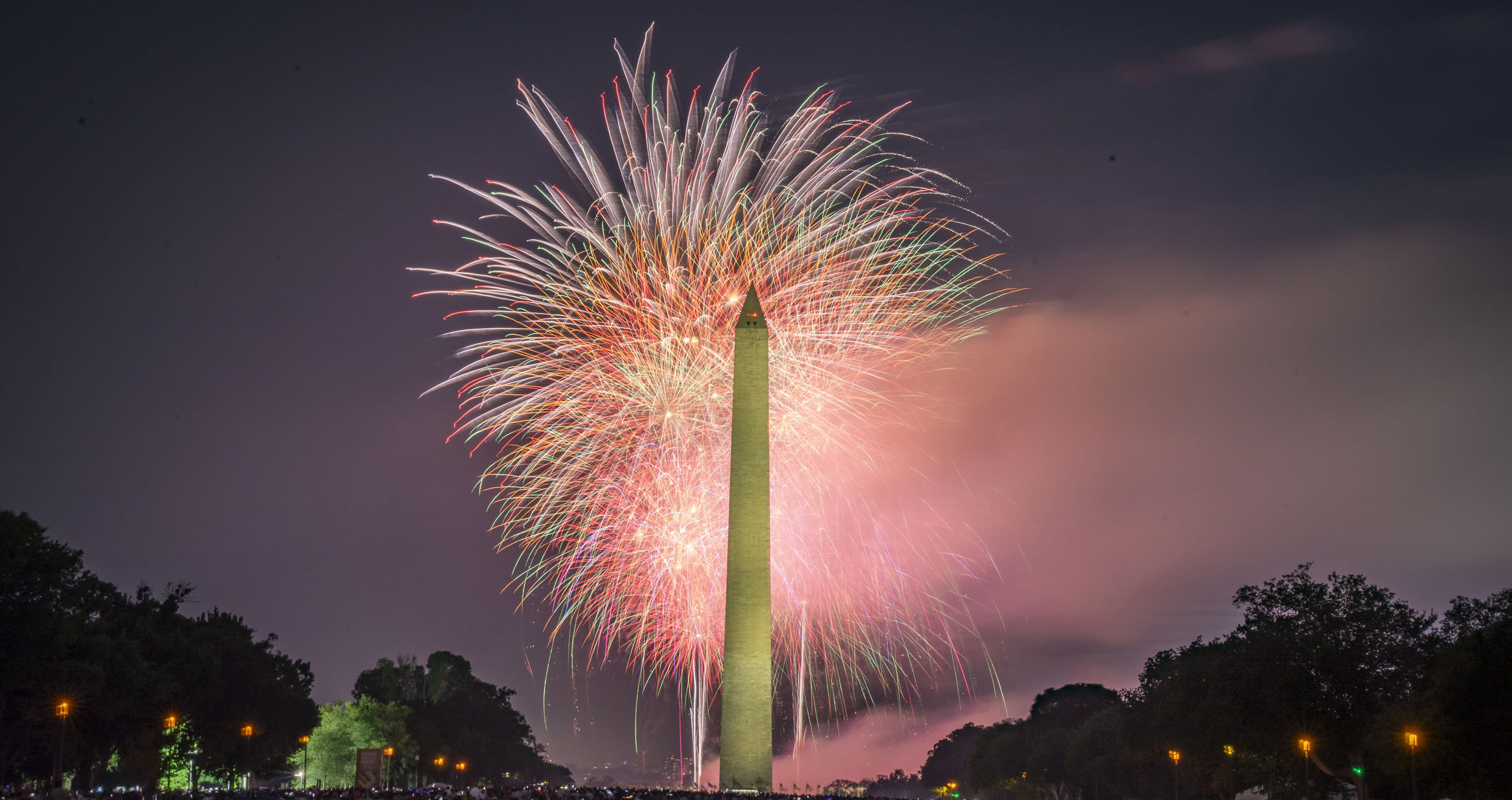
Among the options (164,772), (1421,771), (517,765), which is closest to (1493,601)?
(1421,771)

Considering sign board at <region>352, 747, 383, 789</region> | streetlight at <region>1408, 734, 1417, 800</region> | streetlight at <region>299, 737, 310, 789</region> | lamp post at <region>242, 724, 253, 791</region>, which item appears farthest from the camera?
streetlight at <region>299, 737, 310, 789</region>

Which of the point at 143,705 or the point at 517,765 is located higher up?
the point at 143,705

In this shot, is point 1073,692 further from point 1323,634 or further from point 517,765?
point 1323,634

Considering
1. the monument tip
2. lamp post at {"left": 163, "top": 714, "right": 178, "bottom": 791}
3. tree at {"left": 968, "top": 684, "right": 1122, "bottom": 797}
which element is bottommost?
tree at {"left": 968, "top": 684, "right": 1122, "bottom": 797}

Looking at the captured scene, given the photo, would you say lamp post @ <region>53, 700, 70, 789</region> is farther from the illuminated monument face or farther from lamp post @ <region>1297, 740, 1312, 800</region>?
lamp post @ <region>1297, 740, 1312, 800</region>

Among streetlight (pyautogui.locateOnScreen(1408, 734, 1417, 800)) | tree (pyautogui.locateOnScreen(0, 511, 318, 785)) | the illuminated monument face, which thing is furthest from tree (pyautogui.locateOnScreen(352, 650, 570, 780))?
streetlight (pyautogui.locateOnScreen(1408, 734, 1417, 800))

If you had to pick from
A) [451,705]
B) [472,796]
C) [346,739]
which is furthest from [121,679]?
[451,705]

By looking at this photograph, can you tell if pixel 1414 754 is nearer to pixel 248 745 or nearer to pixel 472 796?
pixel 472 796
